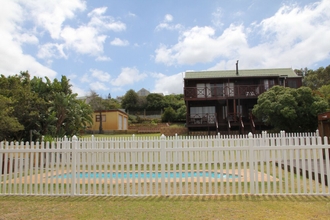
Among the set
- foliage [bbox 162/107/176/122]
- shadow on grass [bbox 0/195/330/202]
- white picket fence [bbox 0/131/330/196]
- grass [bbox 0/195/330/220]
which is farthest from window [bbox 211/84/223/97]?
grass [bbox 0/195/330/220]

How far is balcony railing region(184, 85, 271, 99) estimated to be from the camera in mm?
23664

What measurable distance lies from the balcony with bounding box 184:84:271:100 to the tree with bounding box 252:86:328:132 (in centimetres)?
455

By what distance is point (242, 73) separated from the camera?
2597cm

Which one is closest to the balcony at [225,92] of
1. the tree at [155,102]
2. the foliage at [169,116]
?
the foliage at [169,116]

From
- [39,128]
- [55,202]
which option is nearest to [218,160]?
Answer: [55,202]

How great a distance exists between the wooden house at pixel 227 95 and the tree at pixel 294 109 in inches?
161

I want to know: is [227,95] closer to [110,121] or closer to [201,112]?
[201,112]

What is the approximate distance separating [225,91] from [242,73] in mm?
3563

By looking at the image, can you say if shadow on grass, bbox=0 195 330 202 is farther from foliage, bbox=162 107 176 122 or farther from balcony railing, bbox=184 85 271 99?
foliage, bbox=162 107 176 122

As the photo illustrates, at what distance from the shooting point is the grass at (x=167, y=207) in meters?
4.55

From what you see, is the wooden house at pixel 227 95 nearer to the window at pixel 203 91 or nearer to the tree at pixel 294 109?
the window at pixel 203 91

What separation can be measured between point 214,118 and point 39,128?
1495 cm

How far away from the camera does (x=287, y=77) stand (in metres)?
25.2

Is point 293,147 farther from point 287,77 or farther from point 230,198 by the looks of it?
point 287,77
